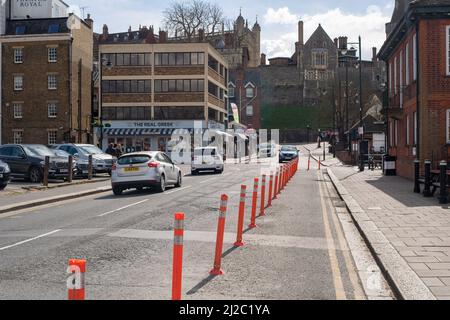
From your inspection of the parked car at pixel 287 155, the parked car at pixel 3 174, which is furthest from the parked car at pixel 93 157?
the parked car at pixel 287 155

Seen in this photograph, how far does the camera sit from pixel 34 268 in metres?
8.00

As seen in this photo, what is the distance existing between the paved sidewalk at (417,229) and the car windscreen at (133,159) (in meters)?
7.39

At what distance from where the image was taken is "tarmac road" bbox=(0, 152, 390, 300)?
22.2 feet

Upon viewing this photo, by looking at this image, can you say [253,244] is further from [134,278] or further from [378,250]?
[134,278]

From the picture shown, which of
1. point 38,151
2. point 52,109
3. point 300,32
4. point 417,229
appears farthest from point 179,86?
point 417,229

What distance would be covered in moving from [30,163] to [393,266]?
20.7 meters

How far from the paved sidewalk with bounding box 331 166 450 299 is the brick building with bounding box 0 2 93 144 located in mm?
43086

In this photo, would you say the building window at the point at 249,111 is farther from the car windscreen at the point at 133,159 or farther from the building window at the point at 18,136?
the car windscreen at the point at 133,159

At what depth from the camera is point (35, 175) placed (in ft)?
83.6

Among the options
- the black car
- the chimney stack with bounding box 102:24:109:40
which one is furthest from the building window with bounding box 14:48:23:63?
the chimney stack with bounding box 102:24:109:40

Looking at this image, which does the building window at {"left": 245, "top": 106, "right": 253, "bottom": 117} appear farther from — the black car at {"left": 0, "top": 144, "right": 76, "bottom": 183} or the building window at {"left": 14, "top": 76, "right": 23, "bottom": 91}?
the black car at {"left": 0, "top": 144, "right": 76, "bottom": 183}

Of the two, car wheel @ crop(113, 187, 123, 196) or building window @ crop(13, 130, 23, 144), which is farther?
building window @ crop(13, 130, 23, 144)

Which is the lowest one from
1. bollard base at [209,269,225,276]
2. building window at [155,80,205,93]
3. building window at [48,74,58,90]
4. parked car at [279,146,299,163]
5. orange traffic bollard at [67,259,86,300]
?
bollard base at [209,269,225,276]

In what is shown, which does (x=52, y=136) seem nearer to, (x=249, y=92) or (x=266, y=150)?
(x=266, y=150)
